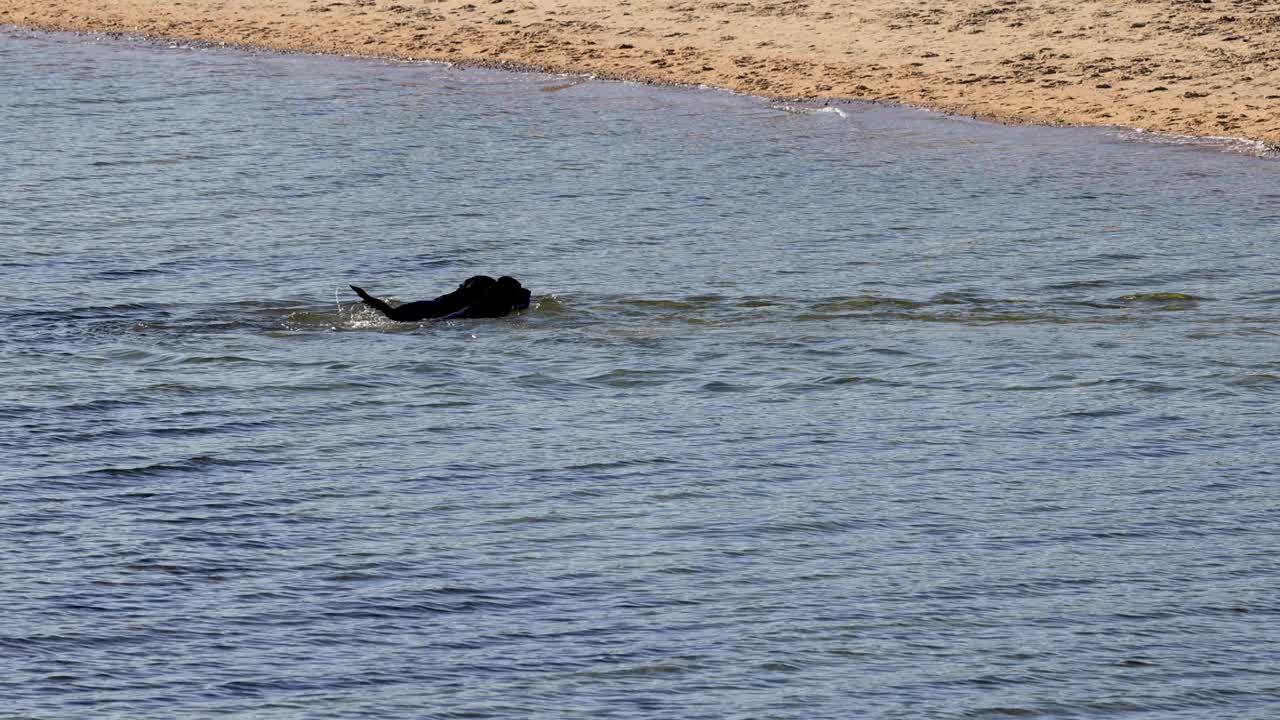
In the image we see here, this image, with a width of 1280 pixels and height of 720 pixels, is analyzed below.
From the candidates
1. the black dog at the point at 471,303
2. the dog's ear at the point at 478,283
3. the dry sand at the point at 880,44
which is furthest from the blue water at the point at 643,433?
the dry sand at the point at 880,44

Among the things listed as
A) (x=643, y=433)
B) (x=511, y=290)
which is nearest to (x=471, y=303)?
(x=511, y=290)

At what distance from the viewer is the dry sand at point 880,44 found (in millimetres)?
19109

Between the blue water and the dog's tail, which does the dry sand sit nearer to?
the blue water

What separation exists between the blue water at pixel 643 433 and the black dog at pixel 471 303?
0.47 feet

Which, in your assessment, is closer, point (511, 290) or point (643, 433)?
point (643, 433)

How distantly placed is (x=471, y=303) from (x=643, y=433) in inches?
86.2

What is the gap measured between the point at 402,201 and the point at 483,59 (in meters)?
7.58

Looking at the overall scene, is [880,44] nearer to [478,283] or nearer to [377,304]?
[478,283]

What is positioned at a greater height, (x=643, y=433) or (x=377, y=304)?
(x=377, y=304)

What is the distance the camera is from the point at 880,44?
21281 mm

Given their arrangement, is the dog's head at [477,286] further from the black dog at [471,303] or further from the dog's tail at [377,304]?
the dog's tail at [377,304]

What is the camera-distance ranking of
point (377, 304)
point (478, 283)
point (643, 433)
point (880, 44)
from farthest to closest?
point (880, 44) → point (478, 283) → point (377, 304) → point (643, 433)

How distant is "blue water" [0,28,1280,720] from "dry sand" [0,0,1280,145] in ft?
4.80

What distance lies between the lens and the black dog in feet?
38.0
